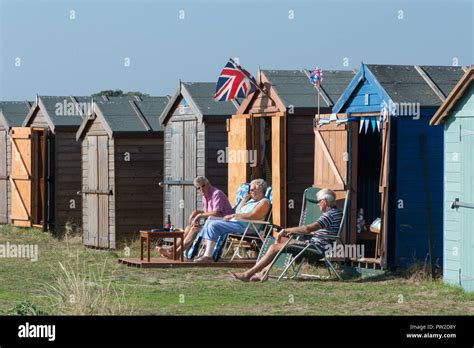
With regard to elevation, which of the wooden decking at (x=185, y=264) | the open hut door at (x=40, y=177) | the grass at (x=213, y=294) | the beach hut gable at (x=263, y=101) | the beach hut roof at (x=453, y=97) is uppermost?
the beach hut gable at (x=263, y=101)

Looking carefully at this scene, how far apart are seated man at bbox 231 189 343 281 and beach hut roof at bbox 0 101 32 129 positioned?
13.0m

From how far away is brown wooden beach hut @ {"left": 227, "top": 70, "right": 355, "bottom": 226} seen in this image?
1805 cm

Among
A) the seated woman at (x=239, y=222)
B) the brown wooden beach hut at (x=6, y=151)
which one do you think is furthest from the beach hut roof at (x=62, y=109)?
the seated woman at (x=239, y=222)

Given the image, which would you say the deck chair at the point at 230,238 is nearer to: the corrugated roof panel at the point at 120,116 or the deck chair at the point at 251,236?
the deck chair at the point at 251,236

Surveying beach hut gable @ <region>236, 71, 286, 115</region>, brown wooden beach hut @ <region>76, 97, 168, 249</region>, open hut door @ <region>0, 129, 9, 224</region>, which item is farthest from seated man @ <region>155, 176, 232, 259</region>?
open hut door @ <region>0, 129, 9, 224</region>

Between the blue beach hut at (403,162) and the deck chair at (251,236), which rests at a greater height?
the blue beach hut at (403,162)

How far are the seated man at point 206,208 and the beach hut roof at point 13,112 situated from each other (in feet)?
32.9

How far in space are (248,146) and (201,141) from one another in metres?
1.38

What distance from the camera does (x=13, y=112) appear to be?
2772 cm

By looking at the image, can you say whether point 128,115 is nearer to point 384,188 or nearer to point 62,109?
point 62,109

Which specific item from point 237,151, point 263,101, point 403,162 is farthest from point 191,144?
point 403,162

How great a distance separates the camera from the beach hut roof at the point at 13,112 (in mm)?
27141
